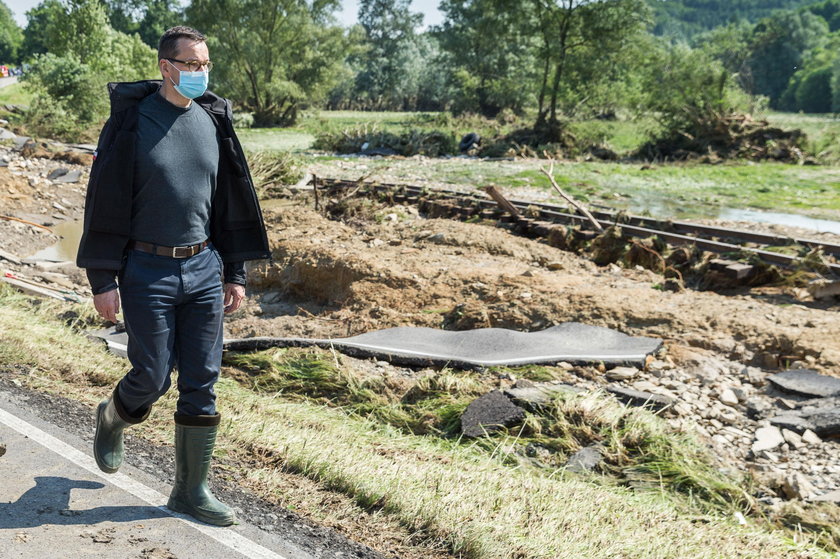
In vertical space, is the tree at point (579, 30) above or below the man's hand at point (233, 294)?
above

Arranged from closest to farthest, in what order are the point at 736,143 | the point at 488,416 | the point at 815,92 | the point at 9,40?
the point at 488,416
the point at 736,143
the point at 815,92
the point at 9,40

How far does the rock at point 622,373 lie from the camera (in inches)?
274

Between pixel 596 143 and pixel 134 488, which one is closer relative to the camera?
pixel 134 488

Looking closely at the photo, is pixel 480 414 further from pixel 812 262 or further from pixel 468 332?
pixel 812 262

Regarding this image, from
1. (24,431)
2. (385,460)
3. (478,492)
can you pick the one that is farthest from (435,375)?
(24,431)

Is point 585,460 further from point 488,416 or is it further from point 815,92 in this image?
point 815,92

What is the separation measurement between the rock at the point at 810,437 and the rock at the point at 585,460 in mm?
1692

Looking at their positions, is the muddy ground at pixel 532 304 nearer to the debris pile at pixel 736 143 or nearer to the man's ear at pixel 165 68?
the man's ear at pixel 165 68

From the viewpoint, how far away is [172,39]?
11.3 feet

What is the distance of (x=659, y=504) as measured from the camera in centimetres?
470

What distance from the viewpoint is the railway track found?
11.2m

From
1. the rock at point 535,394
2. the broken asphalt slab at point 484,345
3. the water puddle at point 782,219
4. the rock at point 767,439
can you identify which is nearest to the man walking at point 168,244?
the rock at point 535,394

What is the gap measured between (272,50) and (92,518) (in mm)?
43929

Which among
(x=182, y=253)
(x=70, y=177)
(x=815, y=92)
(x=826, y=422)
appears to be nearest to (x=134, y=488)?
(x=182, y=253)
